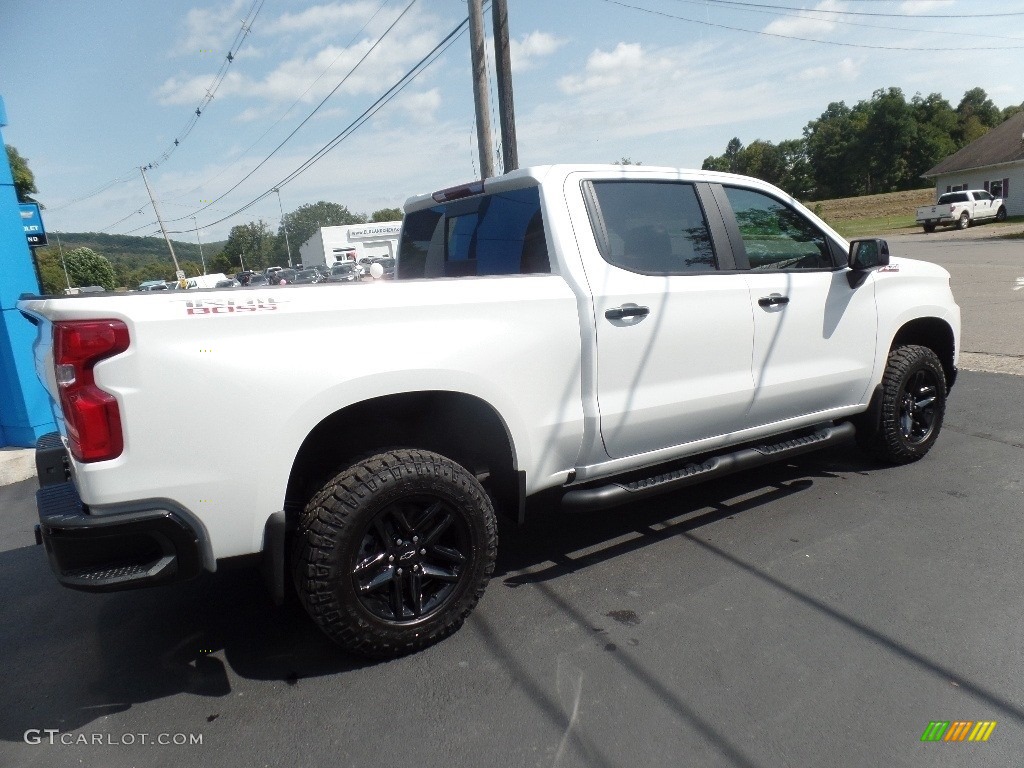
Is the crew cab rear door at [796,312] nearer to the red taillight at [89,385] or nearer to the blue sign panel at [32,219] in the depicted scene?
the red taillight at [89,385]

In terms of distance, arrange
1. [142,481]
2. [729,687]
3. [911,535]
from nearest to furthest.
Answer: [142,481] → [729,687] → [911,535]

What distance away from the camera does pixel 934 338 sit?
494 centimetres

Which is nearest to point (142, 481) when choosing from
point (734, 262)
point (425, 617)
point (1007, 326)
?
point (425, 617)

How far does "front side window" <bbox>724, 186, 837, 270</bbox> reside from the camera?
3936 millimetres

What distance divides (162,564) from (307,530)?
0.48 metres

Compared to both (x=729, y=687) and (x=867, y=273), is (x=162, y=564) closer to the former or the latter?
(x=729, y=687)

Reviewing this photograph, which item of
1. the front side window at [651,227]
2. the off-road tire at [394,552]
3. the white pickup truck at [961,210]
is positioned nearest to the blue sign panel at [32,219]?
the front side window at [651,227]

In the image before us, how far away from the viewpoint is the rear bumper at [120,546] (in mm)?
2267

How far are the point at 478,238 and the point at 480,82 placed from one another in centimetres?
774

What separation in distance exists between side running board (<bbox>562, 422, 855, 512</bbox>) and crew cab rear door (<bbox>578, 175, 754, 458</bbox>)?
0.15 meters

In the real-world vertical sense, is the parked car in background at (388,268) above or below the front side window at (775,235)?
below

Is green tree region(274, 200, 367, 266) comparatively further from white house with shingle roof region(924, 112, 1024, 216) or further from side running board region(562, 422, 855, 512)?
side running board region(562, 422, 855, 512)

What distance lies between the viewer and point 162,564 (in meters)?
2.36

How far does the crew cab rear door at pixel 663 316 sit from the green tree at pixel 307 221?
370 ft
